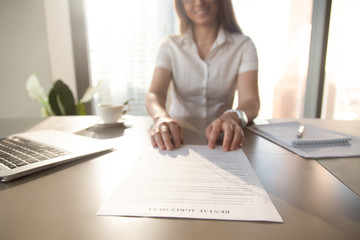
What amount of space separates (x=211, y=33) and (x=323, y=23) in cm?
116

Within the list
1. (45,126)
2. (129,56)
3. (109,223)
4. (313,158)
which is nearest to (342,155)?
(313,158)

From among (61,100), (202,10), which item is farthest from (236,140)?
(61,100)

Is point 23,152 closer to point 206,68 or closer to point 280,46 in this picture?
point 206,68

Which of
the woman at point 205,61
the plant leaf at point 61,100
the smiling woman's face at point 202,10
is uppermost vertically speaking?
the smiling woman's face at point 202,10

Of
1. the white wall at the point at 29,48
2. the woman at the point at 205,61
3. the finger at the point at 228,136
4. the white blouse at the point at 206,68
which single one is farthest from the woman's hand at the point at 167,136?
the white wall at the point at 29,48

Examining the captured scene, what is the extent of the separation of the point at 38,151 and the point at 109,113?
28 centimetres

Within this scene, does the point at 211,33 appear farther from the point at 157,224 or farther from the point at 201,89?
the point at 157,224

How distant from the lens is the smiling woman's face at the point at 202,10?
99 centimetres

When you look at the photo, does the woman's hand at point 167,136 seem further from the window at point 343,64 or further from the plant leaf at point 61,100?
the window at point 343,64

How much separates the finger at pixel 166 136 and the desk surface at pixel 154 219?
0.09 m

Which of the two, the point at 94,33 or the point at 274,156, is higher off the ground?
Result: the point at 94,33

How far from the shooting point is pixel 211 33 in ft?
3.73

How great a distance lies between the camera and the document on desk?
248 mm

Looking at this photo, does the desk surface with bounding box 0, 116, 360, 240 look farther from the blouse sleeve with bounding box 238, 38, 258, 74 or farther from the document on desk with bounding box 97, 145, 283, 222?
the blouse sleeve with bounding box 238, 38, 258, 74
